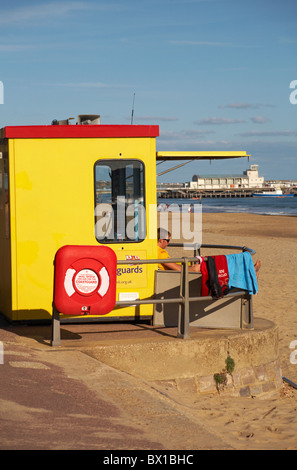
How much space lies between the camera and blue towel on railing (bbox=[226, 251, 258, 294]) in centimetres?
811

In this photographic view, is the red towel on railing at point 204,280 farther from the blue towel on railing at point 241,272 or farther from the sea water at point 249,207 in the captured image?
the sea water at point 249,207

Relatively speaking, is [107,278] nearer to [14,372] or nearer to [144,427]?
[14,372]

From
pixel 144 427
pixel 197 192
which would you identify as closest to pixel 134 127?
pixel 144 427

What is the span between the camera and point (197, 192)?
145 m

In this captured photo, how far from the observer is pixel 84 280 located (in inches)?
287

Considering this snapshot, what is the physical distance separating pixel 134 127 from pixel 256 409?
3.38m

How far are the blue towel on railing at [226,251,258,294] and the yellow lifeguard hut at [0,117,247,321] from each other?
977 mm

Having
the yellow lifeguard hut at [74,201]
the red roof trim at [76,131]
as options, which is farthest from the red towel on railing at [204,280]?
the red roof trim at [76,131]

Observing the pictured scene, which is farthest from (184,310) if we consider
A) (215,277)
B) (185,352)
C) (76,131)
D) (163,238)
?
(76,131)

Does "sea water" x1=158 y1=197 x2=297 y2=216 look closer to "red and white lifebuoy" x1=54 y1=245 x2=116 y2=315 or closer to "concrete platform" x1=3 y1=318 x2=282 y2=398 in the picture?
"concrete platform" x1=3 y1=318 x2=282 y2=398

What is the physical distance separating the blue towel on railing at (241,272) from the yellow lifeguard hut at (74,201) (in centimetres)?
98

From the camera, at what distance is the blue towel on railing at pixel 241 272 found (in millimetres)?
8109

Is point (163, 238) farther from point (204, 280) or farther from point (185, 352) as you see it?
point (185, 352)

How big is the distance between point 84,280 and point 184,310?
1.14 m
